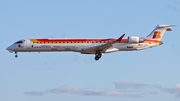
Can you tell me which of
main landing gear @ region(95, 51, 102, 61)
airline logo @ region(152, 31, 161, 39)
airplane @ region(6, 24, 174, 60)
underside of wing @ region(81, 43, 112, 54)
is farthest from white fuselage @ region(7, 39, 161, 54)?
airline logo @ region(152, 31, 161, 39)

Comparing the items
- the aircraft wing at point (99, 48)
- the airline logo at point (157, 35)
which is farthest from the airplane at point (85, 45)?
the airline logo at point (157, 35)

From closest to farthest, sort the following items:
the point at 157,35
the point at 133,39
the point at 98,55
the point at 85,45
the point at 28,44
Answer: the point at 133,39
the point at 98,55
the point at 85,45
the point at 28,44
the point at 157,35

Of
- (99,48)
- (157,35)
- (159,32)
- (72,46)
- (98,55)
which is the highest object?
(159,32)

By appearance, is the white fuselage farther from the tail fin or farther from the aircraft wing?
the tail fin

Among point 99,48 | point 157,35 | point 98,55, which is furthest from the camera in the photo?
point 157,35

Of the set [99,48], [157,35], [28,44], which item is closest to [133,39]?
[99,48]

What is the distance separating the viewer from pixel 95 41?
66.2 meters

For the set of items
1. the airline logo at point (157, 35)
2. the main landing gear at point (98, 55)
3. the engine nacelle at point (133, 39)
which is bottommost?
the main landing gear at point (98, 55)

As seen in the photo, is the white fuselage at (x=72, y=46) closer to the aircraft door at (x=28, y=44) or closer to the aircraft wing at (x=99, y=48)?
the aircraft door at (x=28, y=44)

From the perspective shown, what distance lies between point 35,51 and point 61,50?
11.0ft

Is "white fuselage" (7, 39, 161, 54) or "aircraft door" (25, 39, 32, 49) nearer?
"white fuselage" (7, 39, 161, 54)

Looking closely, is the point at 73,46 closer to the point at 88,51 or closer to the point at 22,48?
the point at 88,51

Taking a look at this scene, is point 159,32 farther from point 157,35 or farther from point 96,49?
point 96,49

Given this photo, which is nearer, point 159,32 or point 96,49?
point 96,49
